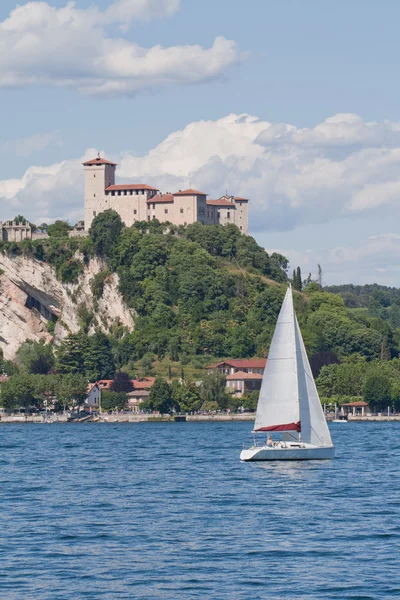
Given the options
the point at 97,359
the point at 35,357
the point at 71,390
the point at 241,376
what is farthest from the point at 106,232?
the point at 241,376

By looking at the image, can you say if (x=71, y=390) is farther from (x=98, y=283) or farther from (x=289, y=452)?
(x=289, y=452)

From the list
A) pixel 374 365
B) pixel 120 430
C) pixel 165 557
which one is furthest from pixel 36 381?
pixel 165 557

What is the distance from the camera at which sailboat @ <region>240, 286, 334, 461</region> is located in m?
63.8

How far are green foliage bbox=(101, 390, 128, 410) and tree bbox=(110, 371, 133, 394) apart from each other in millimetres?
1175

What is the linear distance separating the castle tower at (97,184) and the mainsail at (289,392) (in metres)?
110

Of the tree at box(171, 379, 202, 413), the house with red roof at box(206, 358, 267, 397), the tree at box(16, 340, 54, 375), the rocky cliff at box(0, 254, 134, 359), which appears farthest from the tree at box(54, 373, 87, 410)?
the rocky cliff at box(0, 254, 134, 359)

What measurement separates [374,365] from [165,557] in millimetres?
119811

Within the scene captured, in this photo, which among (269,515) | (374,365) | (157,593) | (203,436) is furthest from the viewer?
(374,365)

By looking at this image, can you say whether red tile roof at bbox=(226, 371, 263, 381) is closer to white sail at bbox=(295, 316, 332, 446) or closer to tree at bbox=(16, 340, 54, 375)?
tree at bbox=(16, 340, 54, 375)

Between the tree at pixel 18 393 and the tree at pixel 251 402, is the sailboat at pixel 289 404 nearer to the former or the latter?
the tree at pixel 251 402

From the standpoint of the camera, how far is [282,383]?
64.1 meters

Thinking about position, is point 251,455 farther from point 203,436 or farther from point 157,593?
point 203,436

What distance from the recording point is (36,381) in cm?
15150

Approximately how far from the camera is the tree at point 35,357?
531ft
